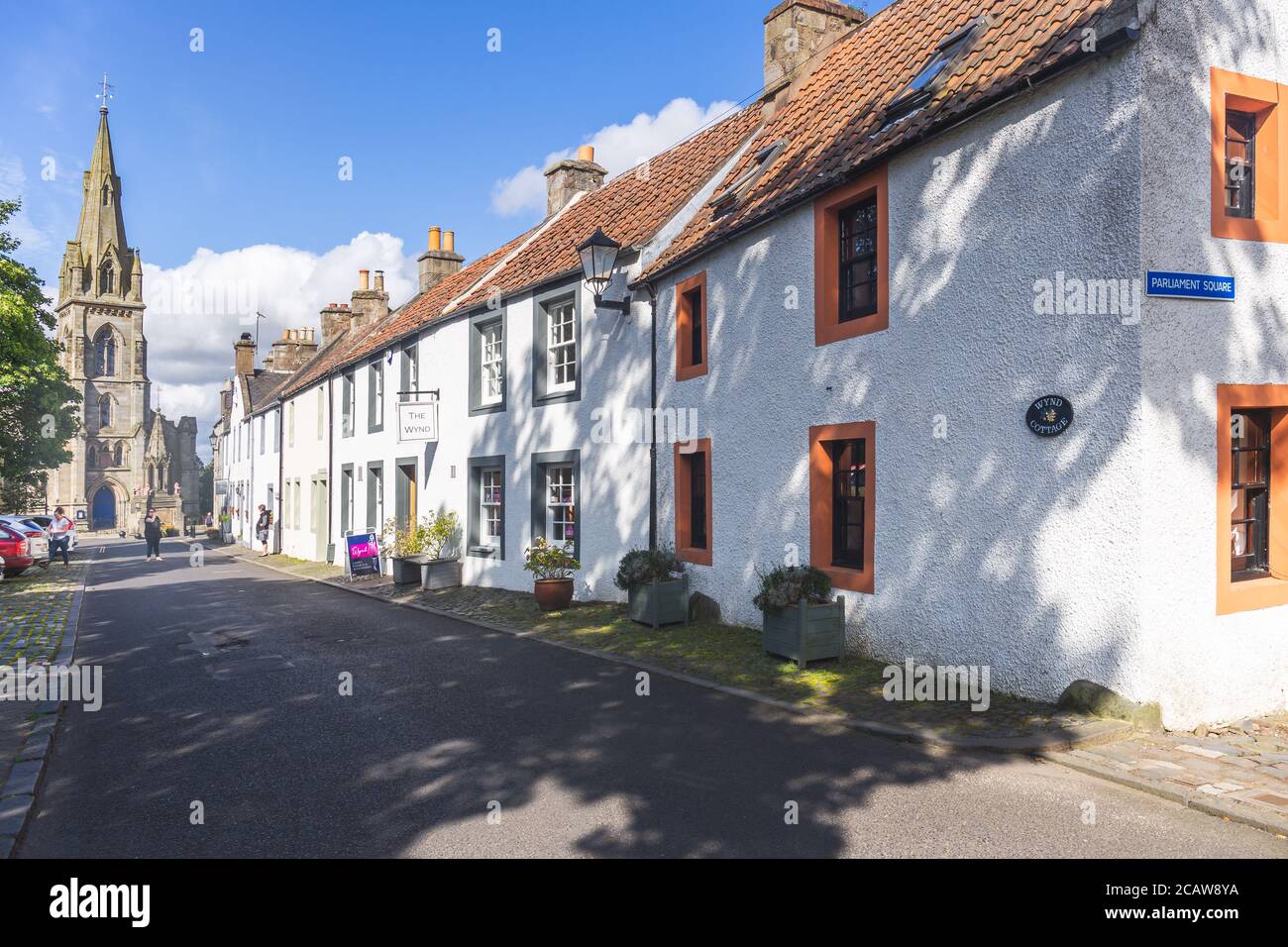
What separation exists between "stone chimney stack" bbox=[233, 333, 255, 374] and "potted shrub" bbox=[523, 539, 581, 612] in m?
36.9

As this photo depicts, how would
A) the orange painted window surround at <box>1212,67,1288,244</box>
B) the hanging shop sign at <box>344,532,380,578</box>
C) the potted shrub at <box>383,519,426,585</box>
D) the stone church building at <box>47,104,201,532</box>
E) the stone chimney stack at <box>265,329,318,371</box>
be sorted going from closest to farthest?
the orange painted window surround at <box>1212,67,1288,244</box>
the potted shrub at <box>383,519,426,585</box>
the hanging shop sign at <box>344,532,380,578</box>
the stone chimney stack at <box>265,329,318,371</box>
the stone church building at <box>47,104,201,532</box>

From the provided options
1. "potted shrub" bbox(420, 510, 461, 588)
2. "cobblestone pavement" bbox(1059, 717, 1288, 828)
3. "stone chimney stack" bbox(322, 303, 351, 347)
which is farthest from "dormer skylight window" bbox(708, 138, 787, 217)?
"stone chimney stack" bbox(322, 303, 351, 347)

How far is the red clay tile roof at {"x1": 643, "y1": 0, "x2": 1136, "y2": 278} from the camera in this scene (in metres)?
8.04

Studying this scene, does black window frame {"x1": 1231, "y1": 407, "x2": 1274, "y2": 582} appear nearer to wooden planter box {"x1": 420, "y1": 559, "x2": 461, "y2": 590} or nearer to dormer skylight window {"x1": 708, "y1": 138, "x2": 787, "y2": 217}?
dormer skylight window {"x1": 708, "y1": 138, "x2": 787, "y2": 217}

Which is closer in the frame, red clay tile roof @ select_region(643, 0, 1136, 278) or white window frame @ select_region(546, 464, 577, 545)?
red clay tile roof @ select_region(643, 0, 1136, 278)

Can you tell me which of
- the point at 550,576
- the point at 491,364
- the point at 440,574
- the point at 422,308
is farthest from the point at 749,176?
the point at 422,308

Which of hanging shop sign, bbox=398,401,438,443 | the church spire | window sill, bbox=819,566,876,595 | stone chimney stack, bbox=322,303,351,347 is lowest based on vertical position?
window sill, bbox=819,566,876,595

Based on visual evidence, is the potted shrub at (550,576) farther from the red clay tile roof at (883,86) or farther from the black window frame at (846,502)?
the black window frame at (846,502)

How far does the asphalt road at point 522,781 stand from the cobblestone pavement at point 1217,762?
306mm

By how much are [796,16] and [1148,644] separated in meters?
12.8

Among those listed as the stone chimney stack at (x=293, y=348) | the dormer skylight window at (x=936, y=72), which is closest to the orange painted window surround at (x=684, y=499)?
the dormer skylight window at (x=936, y=72)

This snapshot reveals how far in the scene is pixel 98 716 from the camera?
8172 mm

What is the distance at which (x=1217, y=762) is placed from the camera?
6180mm

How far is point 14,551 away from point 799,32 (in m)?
23.0
